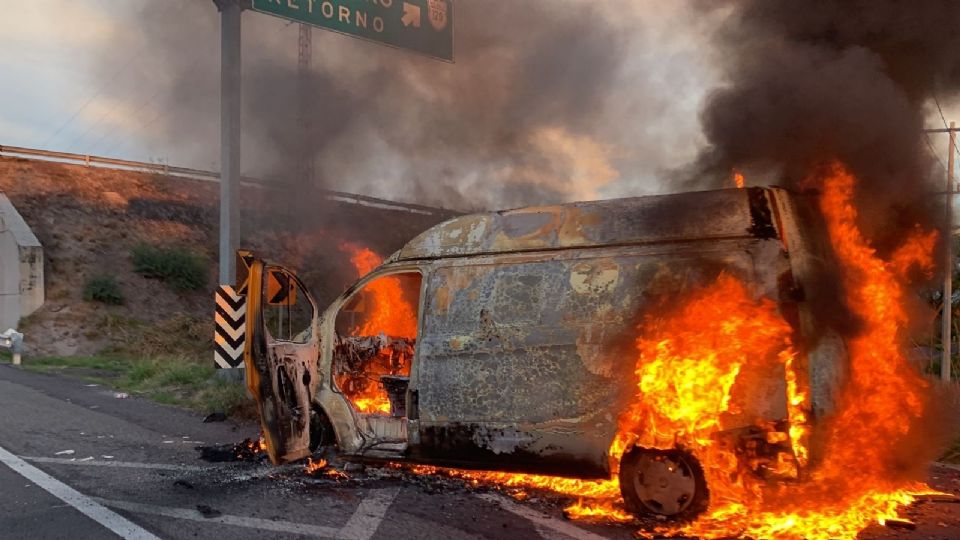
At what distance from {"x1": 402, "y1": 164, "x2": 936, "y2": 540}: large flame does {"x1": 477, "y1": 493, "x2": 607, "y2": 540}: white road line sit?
0.19 m

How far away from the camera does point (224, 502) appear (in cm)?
425

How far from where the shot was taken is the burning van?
3.77 m

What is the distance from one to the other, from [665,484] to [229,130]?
8.13 m

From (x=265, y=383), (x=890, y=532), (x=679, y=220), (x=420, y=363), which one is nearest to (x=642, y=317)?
(x=679, y=220)

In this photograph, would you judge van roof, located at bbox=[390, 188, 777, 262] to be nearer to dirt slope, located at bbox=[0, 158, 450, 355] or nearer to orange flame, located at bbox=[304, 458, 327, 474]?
orange flame, located at bbox=[304, 458, 327, 474]

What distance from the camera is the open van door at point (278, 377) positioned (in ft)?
15.2

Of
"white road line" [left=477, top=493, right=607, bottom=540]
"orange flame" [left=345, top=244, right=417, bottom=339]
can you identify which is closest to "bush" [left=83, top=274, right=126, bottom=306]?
"orange flame" [left=345, top=244, right=417, bottom=339]

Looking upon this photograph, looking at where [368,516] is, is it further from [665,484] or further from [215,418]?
[215,418]

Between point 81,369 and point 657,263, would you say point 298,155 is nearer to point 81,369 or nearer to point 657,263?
point 81,369

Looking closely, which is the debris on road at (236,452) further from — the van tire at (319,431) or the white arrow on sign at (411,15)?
the white arrow on sign at (411,15)

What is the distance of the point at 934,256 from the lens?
485 centimetres

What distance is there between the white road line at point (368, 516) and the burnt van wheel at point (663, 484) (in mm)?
1570

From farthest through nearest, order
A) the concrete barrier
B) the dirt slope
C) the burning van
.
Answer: the dirt slope < the concrete barrier < the burning van

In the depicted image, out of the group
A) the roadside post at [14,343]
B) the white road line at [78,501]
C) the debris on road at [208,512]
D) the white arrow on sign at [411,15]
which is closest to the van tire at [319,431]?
the debris on road at [208,512]
